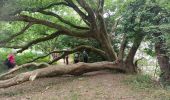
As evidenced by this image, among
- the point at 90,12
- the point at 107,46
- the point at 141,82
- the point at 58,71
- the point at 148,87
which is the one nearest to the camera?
the point at 148,87

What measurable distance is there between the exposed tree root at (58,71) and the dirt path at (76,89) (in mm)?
252

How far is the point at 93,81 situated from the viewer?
33.0ft

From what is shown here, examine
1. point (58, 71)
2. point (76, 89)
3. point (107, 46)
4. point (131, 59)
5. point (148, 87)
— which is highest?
point (107, 46)

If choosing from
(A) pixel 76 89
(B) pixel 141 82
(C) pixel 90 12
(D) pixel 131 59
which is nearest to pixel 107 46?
(D) pixel 131 59

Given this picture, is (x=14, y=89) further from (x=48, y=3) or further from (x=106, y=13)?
(x=106, y=13)

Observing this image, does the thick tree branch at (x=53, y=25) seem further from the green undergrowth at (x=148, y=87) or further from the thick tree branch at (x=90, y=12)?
the green undergrowth at (x=148, y=87)

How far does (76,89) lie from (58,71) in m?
1.68

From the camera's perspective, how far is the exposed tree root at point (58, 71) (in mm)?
9141

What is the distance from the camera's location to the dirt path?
799 cm

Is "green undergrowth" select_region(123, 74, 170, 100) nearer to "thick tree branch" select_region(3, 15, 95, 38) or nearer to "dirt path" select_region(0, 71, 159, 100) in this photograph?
"dirt path" select_region(0, 71, 159, 100)

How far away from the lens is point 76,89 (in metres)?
8.88

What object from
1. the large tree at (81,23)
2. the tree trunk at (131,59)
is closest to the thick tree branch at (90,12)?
the large tree at (81,23)

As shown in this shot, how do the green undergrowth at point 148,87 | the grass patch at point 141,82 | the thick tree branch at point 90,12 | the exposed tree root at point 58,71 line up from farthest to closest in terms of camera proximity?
the thick tree branch at point 90,12, the grass patch at point 141,82, the exposed tree root at point 58,71, the green undergrowth at point 148,87

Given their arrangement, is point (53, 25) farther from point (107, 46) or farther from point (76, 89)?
point (76, 89)
